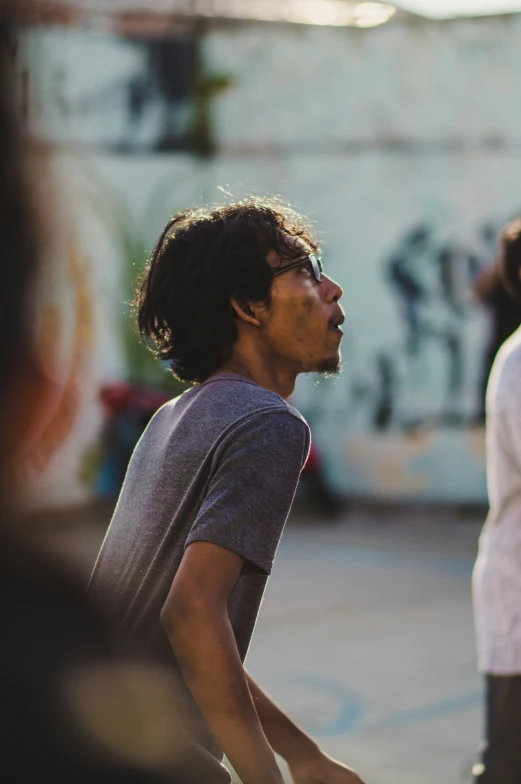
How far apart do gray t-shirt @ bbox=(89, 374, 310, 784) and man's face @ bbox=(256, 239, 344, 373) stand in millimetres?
131

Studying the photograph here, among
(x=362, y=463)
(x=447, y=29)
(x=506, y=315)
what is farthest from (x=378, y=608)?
(x=447, y=29)

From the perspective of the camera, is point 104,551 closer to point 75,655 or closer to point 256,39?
point 75,655

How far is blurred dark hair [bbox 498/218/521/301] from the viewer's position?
358 cm

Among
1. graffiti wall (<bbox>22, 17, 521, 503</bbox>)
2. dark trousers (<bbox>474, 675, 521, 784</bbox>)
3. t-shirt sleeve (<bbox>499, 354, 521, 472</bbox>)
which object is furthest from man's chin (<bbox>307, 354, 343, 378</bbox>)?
graffiti wall (<bbox>22, 17, 521, 503</bbox>)

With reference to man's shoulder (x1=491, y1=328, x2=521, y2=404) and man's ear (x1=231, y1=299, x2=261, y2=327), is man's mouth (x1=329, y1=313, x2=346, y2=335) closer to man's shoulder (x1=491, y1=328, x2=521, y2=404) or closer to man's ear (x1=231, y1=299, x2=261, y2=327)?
man's ear (x1=231, y1=299, x2=261, y2=327)

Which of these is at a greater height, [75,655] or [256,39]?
[256,39]

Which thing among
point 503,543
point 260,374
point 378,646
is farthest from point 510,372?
point 378,646

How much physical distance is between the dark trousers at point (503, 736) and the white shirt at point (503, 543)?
1.8 inches

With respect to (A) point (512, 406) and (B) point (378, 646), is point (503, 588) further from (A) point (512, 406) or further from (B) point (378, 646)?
(B) point (378, 646)

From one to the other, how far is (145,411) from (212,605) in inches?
353

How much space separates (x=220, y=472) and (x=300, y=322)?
38 cm

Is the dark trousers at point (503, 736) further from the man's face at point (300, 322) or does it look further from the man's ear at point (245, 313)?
the man's ear at point (245, 313)

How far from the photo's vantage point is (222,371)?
6.61 ft

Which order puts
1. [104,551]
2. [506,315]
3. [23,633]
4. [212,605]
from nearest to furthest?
[23,633] → [212,605] → [104,551] → [506,315]
